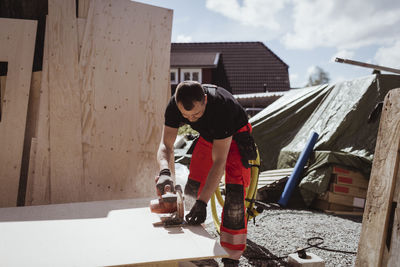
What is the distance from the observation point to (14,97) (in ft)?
10.5

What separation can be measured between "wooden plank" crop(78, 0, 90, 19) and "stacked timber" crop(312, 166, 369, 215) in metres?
4.32

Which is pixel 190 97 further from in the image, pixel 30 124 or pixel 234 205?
pixel 30 124

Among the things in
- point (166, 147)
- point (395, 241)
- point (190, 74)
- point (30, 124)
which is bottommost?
point (395, 241)

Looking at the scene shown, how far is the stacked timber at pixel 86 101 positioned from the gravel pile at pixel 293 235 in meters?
1.43

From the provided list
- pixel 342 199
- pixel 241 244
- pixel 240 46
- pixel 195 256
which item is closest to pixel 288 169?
pixel 342 199

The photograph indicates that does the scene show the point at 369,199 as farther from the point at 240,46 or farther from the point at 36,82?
the point at 240,46

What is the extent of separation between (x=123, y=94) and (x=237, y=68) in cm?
1839

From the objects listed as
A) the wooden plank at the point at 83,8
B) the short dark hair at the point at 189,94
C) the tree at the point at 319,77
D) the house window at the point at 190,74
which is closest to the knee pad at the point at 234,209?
the short dark hair at the point at 189,94

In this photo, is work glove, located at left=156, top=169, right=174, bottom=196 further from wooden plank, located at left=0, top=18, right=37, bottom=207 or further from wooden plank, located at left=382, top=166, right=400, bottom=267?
wooden plank, located at left=0, top=18, right=37, bottom=207

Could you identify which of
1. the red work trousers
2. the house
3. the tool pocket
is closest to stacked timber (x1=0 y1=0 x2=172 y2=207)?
the red work trousers

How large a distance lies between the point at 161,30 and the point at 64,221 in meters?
2.45

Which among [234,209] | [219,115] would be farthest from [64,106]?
[234,209]

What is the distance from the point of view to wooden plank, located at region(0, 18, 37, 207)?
3154 mm

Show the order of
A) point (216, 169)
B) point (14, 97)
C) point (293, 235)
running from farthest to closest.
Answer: point (293, 235) → point (14, 97) → point (216, 169)
